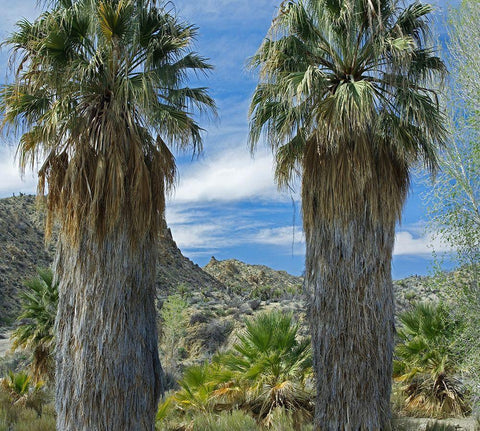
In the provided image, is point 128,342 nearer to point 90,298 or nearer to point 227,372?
point 90,298

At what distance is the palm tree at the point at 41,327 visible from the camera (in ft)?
54.8

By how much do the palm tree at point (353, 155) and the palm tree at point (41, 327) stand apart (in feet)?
30.2

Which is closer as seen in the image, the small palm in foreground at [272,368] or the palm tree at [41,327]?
the small palm in foreground at [272,368]

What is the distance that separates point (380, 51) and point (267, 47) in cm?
273

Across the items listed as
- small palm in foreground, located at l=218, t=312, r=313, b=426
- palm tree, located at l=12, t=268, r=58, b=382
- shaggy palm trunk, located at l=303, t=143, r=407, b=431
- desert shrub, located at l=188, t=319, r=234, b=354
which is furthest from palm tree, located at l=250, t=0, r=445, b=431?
desert shrub, located at l=188, t=319, r=234, b=354

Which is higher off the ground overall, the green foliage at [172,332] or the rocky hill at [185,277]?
the rocky hill at [185,277]

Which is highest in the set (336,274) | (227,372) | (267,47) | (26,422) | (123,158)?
(267,47)

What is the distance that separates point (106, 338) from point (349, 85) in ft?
22.8

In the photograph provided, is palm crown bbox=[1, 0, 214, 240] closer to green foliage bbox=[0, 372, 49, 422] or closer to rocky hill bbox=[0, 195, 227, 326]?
green foliage bbox=[0, 372, 49, 422]

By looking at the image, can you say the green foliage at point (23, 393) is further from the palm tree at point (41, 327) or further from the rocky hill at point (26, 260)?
the rocky hill at point (26, 260)

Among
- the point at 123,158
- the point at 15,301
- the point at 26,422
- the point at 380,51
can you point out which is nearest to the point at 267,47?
the point at 380,51

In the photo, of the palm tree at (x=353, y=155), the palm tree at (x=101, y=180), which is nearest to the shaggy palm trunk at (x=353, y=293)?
the palm tree at (x=353, y=155)

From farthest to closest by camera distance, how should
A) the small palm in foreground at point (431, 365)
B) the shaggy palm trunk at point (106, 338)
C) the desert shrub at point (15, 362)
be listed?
the desert shrub at point (15, 362), the small palm in foreground at point (431, 365), the shaggy palm trunk at point (106, 338)

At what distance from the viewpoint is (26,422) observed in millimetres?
14164
